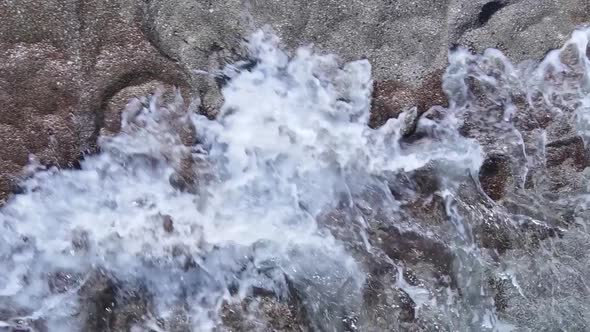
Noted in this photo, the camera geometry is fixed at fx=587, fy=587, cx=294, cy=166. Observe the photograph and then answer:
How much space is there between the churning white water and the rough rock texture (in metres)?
0.23

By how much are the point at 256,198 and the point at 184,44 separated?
2248 millimetres

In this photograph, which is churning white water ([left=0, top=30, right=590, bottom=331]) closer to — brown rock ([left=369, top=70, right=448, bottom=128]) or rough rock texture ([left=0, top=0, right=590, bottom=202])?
brown rock ([left=369, top=70, right=448, bottom=128])

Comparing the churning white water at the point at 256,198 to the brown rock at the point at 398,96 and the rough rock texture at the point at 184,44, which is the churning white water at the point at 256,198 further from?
the rough rock texture at the point at 184,44

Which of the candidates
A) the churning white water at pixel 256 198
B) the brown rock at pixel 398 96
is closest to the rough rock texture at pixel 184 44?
the brown rock at pixel 398 96

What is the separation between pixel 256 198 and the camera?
26.1ft

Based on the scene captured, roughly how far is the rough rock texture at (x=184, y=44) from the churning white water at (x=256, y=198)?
0.23m

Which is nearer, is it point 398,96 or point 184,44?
point 184,44

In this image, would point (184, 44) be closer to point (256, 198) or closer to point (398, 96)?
point (256, 198)

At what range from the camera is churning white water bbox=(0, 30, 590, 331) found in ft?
24.9

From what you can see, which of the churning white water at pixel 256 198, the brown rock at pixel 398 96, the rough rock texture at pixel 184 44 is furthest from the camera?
the brown rock at pixel 398 96

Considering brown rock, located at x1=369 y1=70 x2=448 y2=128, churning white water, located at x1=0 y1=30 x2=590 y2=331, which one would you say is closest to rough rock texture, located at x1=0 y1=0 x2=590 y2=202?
brown rock, located at x1=369 y1=70 x2=448 y2=128

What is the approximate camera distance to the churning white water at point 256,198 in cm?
760

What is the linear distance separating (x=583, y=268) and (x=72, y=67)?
24.3 ft

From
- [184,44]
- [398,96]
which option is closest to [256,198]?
[184,44]
